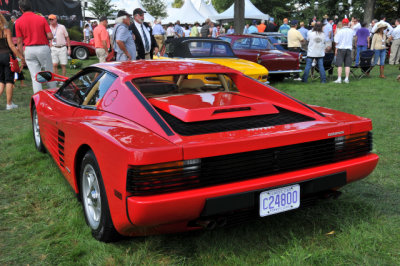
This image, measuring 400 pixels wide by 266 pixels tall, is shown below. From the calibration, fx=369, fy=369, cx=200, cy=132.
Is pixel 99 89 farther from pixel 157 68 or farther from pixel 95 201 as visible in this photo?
pixel 95 201

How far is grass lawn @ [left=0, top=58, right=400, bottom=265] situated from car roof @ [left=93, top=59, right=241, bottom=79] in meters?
1.19

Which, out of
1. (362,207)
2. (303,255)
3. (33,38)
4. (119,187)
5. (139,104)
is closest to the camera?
(119,187)

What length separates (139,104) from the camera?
8.09 feet

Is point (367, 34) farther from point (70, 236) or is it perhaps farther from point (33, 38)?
point (70, 236)

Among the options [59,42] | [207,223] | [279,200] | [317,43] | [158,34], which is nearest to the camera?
[207,223]

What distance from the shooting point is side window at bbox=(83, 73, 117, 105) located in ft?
9.42

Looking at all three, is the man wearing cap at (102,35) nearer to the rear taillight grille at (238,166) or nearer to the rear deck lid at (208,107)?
the rear deck lid at (208,107)

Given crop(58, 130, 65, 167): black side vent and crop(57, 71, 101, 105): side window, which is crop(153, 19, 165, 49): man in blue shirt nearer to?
crop(57, 71, 101, 105): side window

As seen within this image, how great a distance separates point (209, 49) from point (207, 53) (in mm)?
126

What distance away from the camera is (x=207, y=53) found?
838 centimetres

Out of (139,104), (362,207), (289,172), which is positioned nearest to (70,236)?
(139,104)

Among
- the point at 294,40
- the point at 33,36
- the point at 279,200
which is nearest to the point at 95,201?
the point at 279,200

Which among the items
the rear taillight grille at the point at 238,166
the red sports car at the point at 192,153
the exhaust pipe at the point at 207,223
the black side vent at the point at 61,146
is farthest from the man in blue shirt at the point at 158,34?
the exhaust pipe at the point at 207,223

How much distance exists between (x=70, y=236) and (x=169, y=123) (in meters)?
1.10
